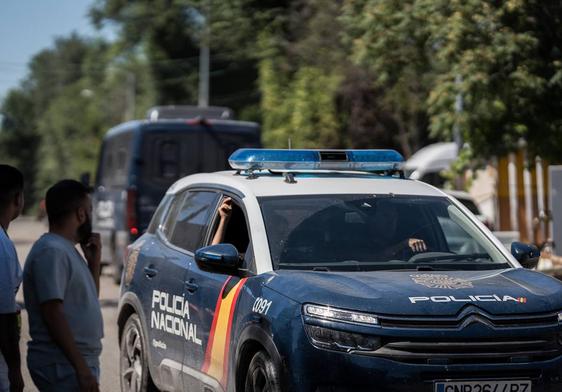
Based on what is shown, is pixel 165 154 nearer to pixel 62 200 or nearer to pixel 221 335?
pixel 221 335

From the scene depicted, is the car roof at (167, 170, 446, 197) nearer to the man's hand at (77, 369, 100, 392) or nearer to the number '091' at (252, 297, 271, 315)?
the number '091' at (252, 297, 271, 315)

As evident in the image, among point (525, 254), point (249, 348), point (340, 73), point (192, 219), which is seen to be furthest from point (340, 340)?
point (340, 73)

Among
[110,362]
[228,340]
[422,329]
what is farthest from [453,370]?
[110,362]

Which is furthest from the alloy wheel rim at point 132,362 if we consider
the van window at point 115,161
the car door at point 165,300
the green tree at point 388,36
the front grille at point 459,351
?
the green tree at point 388,36

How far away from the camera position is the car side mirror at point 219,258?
6.75 metres

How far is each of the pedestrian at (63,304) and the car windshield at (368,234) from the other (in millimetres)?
1590

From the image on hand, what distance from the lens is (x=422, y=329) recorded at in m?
5.79

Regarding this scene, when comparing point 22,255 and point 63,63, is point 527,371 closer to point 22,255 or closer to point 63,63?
point 22,255

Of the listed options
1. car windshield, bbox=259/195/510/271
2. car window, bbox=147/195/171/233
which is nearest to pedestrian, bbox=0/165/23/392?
car windshield, bbox=259/195/510/271

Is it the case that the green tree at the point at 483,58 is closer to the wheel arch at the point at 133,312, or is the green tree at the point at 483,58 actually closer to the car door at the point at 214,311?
the wheel arch at the point at 133,312

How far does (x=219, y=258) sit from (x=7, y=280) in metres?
1.58

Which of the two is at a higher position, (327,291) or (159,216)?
(159,216)

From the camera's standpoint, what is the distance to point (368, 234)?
23.2 ft

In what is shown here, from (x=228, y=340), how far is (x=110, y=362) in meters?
4.90
